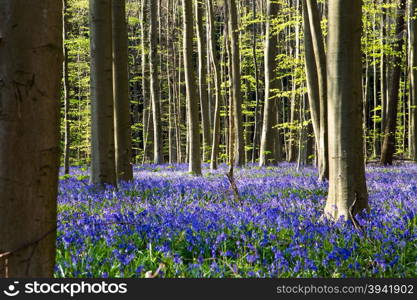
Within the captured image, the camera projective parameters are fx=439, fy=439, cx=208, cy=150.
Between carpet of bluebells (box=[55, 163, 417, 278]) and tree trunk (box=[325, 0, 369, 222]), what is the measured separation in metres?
0.33

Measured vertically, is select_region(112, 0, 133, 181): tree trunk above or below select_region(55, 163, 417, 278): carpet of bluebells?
above

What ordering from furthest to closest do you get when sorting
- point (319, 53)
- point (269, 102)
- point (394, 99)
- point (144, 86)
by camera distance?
point (144, 86), point (269, 102), point (394, 99), point (319, 53)

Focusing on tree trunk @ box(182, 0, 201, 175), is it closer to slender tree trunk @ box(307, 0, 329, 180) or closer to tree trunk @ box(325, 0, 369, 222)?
slender tree trunk @ box(307, 0, 329, 180)

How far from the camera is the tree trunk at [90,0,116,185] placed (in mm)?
8539

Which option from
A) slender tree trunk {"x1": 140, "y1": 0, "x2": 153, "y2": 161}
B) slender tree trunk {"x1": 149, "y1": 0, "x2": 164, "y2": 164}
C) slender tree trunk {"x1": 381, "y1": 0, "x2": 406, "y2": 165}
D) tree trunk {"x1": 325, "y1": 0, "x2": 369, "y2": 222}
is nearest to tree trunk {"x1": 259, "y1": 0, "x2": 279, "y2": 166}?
slender tree trunk {"x1": 381, "y1": 0, "x2": 406, "y2": 165}

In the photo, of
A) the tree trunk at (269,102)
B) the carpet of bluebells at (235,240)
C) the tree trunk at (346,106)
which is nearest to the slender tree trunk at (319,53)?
the carpet of bluebells at (235,240)

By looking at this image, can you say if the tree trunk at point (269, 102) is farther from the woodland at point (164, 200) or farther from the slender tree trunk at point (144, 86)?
the slender tree trunk at point (144, 86)

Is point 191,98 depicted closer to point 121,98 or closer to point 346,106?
point 121,98

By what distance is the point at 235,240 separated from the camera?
4504mm

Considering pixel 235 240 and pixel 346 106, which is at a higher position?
pixel 346 106

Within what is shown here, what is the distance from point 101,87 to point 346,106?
5049 millimetres

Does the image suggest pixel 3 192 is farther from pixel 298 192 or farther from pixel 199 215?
pixel 298 192

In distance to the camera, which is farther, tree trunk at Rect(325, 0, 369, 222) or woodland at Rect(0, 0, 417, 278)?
tree trunk at Rect(325, 0, 369, 222)

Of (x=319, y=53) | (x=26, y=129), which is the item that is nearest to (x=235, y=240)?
(x=26, y=129)
